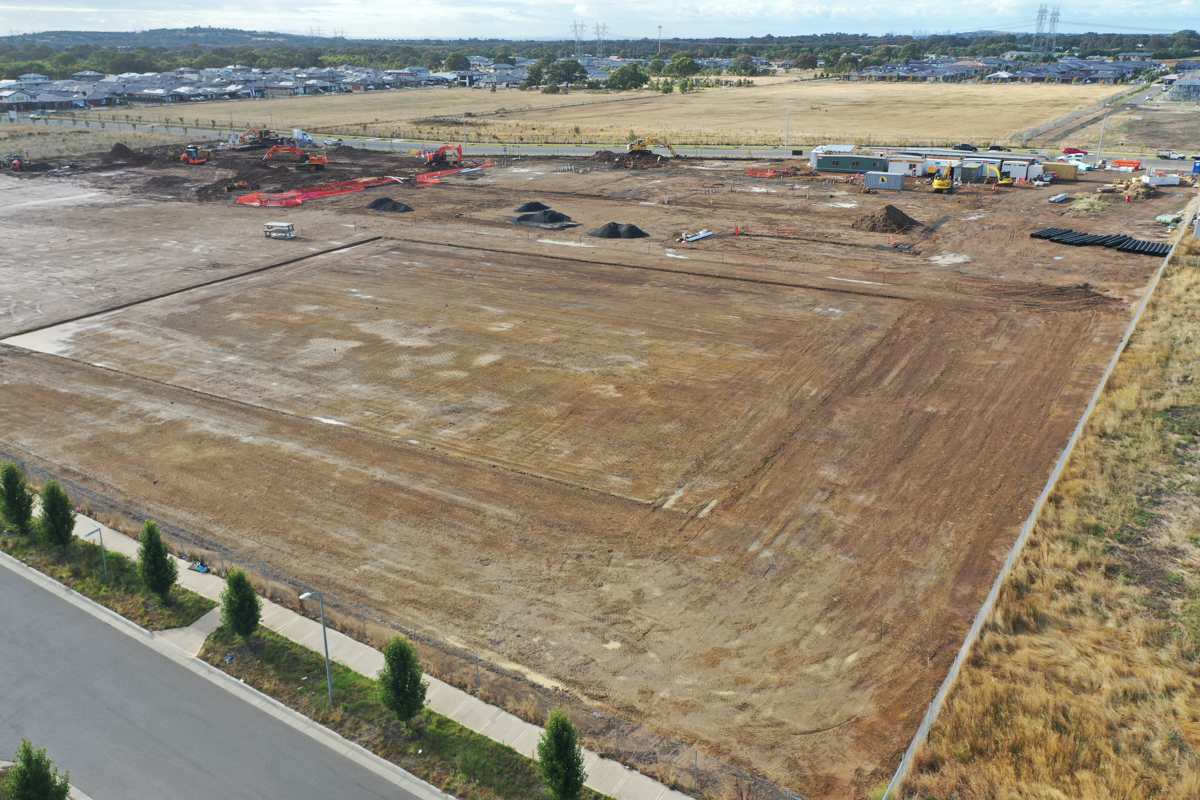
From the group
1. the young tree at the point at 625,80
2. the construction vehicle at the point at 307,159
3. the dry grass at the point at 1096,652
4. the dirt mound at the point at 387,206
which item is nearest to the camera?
the dry grass at the point at 1096,652

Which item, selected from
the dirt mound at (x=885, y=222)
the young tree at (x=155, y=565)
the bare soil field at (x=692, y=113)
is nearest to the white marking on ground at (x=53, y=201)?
the bare soil field at (x=692, y=113)

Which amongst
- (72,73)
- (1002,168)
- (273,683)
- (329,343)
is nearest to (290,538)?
(273,683)

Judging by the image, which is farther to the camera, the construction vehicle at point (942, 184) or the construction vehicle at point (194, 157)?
the construction vehicle at point (194, 157)

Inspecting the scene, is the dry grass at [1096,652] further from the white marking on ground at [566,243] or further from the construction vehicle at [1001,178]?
the construction vehicle at [1001,178]

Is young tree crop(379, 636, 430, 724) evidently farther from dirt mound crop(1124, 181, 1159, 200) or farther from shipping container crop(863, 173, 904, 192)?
dirt mound crop(1124, 181, 1159, 200)

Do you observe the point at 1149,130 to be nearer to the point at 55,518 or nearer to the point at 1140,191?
the point at 1140,191

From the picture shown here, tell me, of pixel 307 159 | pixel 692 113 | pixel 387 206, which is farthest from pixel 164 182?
pixel 692 113
